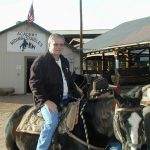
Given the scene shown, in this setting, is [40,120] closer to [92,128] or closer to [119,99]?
[92,128]

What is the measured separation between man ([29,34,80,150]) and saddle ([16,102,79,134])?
0.10 metres

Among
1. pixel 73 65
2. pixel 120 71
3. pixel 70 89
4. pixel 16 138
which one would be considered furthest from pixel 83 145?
pixel 73 65

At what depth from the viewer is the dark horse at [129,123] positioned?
4.30 m

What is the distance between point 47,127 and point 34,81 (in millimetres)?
618

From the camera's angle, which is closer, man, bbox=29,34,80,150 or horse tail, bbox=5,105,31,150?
man, bbox=29,34,80,150

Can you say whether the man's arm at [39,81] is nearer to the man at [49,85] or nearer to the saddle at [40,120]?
the man at [49,85]

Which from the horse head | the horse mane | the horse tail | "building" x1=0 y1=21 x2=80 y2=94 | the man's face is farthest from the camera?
"building" x1=0 y1=21 x2=80 y2=94

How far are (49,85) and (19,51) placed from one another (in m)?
23.2

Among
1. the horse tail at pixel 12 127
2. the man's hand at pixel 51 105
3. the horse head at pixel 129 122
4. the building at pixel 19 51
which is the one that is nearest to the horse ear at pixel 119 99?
the horse head at pixel 129 122

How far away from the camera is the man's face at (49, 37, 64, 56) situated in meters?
5.34

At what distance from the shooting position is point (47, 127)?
5172 mm

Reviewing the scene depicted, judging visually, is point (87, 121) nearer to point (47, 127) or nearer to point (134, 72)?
point (47, 127)

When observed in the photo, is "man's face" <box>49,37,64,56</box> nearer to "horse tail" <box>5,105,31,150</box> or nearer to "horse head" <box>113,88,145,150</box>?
"horse head" <box>113,88,145,150</box>

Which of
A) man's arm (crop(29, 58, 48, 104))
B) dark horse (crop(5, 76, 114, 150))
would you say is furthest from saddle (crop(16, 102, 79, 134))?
man's arm (crop(29, 58, 48, 104))
